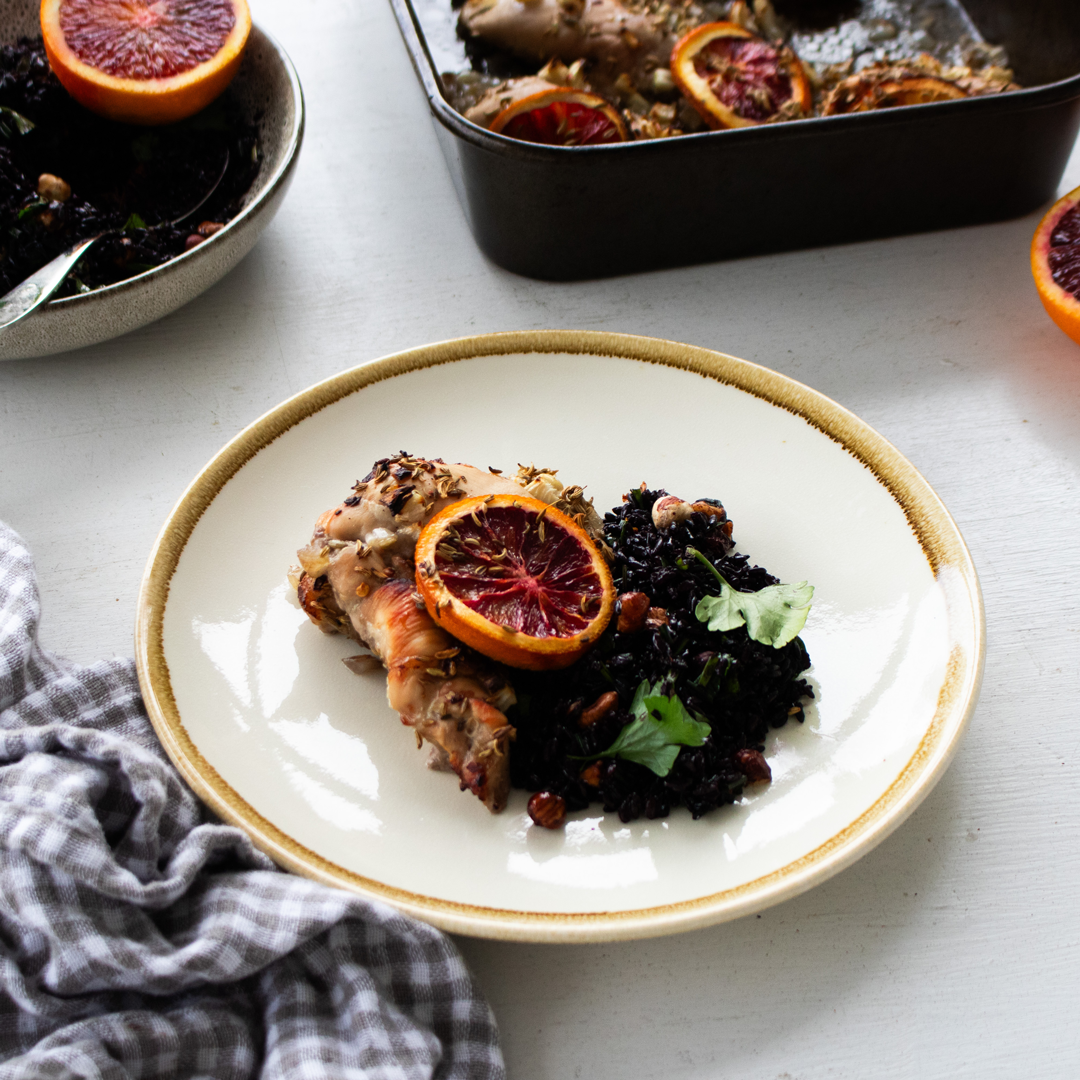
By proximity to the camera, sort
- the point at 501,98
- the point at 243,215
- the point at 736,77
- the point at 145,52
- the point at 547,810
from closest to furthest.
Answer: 1. the point at 547,810
2. the point at 243,215
3. the point at 145,52
4. the point at 501,98
5. the point at 736,77

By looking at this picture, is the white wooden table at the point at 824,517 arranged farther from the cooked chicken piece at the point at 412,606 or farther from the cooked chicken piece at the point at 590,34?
the cooked chicken piece at the point at 590,34

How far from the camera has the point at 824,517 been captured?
104 inches

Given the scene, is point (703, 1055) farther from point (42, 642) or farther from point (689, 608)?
point (42, 642)

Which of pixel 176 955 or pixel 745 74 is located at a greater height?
pixel 745 74

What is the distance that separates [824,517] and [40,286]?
7.17ft

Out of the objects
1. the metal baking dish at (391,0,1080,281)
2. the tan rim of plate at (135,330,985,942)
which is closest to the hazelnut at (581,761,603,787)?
the tan rim of plate at (135,330,985,942)

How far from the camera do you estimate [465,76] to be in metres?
3.77

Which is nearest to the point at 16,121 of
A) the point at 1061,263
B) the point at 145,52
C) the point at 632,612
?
the point at 145,52

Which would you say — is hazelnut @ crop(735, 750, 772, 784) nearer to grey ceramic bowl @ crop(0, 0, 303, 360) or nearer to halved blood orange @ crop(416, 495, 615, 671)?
halved blood orange @ crop(416, 495, 615, 671)

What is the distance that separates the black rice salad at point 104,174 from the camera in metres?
3.06

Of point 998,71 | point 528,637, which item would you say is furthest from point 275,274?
point 998,71

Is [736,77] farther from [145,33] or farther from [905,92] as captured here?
[145,33]

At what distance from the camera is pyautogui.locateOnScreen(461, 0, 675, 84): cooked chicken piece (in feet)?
12.2

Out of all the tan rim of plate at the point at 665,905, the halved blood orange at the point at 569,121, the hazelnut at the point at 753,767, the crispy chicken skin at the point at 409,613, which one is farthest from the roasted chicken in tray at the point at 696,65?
the hazelnut at the point at 753,767
